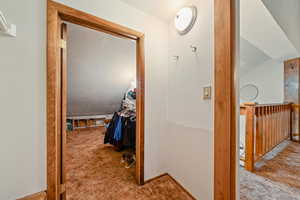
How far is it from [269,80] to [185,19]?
13.7ft

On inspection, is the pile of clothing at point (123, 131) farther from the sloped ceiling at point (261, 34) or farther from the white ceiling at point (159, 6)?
the sloped ceiling at point (261, 34)

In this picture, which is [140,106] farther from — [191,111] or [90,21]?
[90,21]

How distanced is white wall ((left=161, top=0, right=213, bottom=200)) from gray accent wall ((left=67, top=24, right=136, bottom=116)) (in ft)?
5.17

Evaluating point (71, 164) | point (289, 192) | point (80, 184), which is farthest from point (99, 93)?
point (289, 192)

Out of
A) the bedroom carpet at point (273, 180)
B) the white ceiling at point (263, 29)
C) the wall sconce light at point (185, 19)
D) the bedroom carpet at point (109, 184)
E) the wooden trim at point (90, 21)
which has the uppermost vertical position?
the white ceiling at point (263, 29)

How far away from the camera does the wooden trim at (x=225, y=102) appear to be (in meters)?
0.87

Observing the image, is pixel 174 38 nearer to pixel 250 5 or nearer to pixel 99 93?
pixel 250 5

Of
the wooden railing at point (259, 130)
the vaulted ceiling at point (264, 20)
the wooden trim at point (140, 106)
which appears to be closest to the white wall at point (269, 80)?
the vaulted ceiling at point (264, 20)

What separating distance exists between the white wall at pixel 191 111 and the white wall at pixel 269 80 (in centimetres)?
406

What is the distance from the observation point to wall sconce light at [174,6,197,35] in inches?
48.2

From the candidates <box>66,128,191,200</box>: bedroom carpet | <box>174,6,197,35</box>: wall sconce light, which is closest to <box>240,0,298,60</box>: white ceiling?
<box>174,6,197,35</box>: wall sconce light
